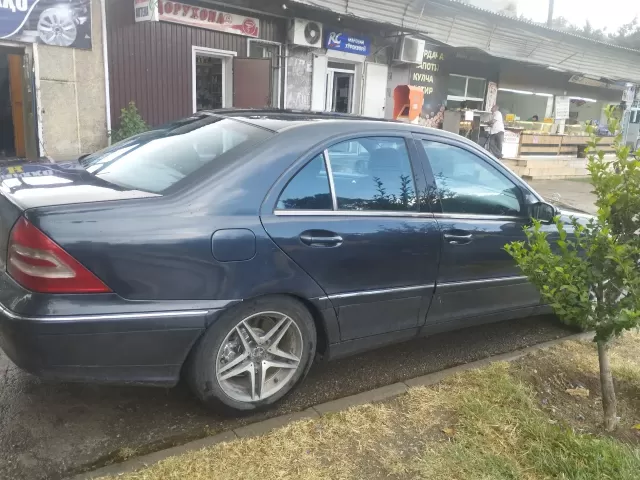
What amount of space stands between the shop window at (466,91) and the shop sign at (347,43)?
384 centimetres

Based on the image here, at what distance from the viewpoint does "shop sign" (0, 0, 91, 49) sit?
754cm

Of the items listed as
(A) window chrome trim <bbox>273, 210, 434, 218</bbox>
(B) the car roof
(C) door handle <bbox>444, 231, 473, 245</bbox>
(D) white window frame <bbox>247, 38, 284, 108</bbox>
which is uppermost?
(D) white window frame <bbox>247, 38, 284, 108</bbox>

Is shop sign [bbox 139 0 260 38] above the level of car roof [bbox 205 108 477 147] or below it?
above

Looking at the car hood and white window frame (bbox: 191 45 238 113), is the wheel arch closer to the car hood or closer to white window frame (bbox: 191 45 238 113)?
the car hood

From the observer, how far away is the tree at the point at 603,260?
262 centimetres

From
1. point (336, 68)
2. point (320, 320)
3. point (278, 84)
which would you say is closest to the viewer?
point (320, 320)

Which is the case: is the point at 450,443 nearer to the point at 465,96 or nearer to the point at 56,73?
the point at 56,73

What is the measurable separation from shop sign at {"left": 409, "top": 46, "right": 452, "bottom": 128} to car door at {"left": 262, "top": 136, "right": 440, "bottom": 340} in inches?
449

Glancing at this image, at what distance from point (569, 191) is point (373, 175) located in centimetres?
1156

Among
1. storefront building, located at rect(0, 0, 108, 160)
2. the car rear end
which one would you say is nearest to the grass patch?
the car rear end

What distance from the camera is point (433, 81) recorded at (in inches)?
577

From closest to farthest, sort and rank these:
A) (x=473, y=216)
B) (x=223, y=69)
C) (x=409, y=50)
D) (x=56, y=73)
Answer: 1. (x=473, y=216)
2. (x=56, y=73)
3. (x=223, y=69)
4. (x=409, y=50)

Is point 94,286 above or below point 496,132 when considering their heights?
below

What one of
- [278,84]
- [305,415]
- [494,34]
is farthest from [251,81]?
[494,34]
